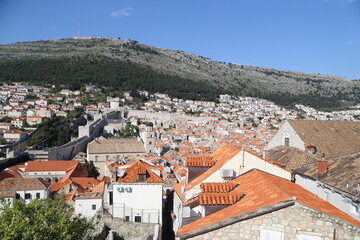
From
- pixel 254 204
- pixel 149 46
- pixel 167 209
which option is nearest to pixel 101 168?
pixel 167 209

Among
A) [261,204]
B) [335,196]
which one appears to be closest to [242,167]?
[335,196]

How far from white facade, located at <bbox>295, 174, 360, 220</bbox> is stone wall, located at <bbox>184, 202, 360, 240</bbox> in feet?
9.71

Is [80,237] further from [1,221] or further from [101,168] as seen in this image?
[101,168]

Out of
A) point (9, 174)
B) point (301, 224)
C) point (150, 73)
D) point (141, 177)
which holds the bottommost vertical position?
point (301, 224)

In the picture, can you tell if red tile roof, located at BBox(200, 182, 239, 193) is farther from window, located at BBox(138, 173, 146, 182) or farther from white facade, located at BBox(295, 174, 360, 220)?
window, located at BBox(138, 173, 146, 182)

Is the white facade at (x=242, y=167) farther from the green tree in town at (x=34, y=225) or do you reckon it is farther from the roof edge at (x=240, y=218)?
the green tree in town at (x=34, y=225)

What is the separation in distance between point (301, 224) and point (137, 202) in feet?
34.5

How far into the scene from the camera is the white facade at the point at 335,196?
6742 mm

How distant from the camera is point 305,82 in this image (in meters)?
185

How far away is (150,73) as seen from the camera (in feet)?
460

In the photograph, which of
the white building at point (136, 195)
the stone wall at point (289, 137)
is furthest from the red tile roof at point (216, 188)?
the stone wall at point (289, 137)

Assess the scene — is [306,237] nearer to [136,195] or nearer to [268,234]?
[268,234]

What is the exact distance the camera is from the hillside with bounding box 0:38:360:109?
11544cm

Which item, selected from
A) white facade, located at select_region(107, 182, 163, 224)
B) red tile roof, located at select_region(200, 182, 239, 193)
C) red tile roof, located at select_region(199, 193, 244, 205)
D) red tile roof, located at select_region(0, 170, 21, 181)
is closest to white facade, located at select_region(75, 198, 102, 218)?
white facade, located at select_region(107, 182, 163, 224)
